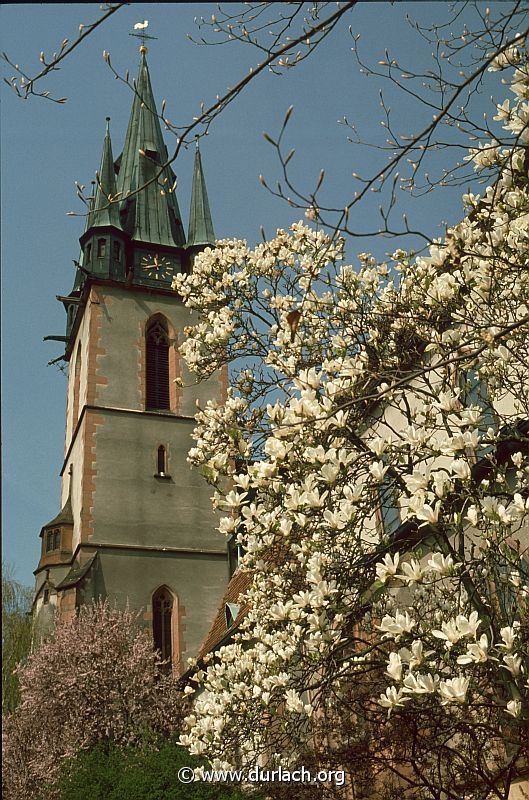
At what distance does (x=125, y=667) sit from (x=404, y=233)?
2092 centimetres

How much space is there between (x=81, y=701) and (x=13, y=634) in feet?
38.5

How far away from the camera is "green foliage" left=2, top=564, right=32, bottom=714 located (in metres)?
27.4

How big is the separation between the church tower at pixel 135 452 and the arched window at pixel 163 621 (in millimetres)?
31

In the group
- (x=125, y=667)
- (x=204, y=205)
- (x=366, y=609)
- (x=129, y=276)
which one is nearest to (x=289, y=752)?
(x=366, y=609)

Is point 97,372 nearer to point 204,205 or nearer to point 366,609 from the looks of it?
point 204,205

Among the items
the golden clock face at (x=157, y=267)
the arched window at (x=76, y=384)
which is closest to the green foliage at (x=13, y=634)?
the arched window at (x=76, y=384)

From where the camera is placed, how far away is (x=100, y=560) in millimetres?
25781

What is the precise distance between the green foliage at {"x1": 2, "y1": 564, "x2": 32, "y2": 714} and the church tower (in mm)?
2857

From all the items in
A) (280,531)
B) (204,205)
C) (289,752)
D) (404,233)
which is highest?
(204,205)

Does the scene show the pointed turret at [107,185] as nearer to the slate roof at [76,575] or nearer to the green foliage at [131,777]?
the slate roof at [76,575]

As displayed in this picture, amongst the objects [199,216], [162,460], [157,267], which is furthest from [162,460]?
[157,267]

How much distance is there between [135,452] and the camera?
2811cm

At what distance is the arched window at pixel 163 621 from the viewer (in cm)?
2589

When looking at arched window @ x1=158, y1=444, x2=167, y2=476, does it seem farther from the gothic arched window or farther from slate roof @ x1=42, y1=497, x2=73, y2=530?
slate roof @ x1=42, y1=497, x2=73, y2=530
